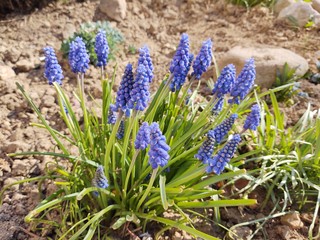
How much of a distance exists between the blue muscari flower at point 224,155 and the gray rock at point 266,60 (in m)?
2.66

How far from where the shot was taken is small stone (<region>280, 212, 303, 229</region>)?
351 cm

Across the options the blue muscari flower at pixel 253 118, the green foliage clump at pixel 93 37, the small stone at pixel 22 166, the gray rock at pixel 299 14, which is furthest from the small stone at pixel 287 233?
the gray rock at pixel 299 14

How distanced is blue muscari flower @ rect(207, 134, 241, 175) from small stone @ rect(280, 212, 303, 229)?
4.05 feet

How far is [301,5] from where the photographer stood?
6281 millimetres

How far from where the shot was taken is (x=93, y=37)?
527cm

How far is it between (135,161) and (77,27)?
3.28 meters

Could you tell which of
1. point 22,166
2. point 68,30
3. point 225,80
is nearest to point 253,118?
point 225,80

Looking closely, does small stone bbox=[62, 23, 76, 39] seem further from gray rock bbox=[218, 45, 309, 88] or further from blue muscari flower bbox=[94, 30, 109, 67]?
blue muscari flower bbox=[94, 30, 109, 67]

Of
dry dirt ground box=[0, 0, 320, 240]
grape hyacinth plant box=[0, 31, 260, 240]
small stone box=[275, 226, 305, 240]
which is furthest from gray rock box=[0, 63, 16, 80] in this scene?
small stone box=[275, 226, 305, 240]

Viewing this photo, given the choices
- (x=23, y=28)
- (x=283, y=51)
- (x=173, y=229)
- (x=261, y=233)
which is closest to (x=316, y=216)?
(x=261, y=233)

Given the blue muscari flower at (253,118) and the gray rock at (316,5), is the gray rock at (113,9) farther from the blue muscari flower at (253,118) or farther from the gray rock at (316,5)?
the blue muscari flower at (253,118)

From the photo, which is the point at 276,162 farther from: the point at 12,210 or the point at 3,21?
the point at 3,21

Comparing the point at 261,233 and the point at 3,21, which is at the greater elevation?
the point at 3,21

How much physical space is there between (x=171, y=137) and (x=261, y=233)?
1125 mm
